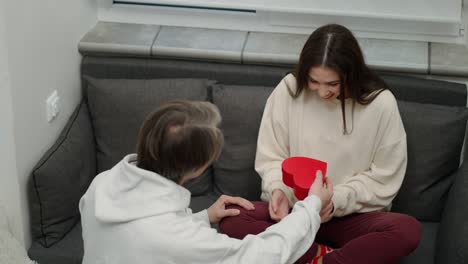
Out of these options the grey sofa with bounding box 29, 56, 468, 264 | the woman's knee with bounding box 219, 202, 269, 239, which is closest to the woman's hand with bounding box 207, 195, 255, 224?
the woman's knee with bounding box 219, 202, 269, 239

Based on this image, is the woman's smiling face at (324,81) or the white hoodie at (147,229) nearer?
the white hoodie at (147,229)

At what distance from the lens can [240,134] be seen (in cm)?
267

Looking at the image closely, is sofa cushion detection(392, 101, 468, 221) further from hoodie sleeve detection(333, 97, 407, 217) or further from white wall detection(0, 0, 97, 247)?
white wall detection(0, 0, 97, 247)

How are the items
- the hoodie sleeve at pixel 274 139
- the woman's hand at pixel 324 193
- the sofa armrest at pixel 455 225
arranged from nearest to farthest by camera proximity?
the woman's hand at pixel 324 193 < the sofa armrest at pixel 455 225 < the hoodie sleeve at pixel 274 139

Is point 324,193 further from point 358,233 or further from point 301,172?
point 358,233

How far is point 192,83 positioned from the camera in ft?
8.91

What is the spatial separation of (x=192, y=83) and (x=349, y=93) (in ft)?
2.06

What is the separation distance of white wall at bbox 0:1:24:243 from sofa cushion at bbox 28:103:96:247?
62 millimetres

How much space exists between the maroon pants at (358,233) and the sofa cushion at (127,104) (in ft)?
1.24

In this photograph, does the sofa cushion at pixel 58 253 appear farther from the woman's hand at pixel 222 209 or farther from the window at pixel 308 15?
the window at pixel 308 15

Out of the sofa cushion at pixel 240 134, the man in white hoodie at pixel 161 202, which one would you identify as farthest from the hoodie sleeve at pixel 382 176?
the man in white hoodie at pixel 161 202

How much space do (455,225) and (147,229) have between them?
1060 millimetres

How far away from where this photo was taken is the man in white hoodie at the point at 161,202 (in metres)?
1.65

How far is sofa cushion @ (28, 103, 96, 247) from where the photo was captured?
241 centimetres
